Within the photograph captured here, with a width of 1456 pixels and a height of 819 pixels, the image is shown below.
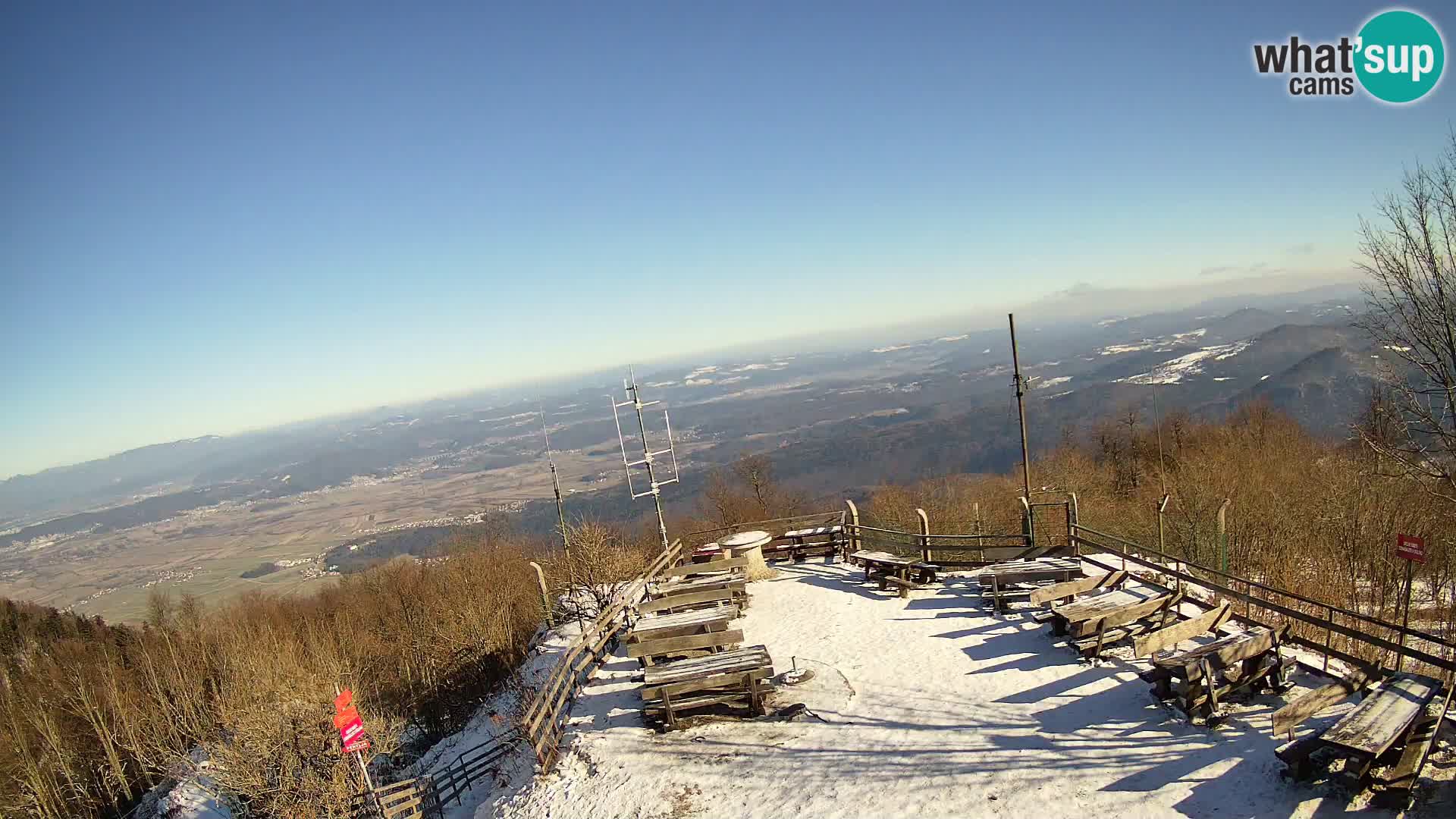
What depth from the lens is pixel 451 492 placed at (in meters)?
173

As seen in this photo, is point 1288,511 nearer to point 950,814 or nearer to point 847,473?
point 950,814

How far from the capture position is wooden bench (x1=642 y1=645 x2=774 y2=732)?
35.2ft

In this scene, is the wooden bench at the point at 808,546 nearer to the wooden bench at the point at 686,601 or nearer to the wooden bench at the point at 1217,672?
the wooden bench at the point at 686,601

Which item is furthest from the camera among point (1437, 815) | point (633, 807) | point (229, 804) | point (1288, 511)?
point (1288, 511)

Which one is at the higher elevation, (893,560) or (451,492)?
(893,560)

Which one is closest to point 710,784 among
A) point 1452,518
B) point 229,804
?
point 229,804

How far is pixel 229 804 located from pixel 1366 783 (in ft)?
71.1

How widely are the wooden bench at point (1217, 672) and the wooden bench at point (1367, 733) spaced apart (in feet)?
4.57

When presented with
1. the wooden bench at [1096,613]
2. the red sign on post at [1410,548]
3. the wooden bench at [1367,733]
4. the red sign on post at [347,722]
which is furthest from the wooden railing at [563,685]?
the red sign on post at [1410,548]

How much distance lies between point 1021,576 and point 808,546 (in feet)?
26.1

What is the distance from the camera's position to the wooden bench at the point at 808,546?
20844mm

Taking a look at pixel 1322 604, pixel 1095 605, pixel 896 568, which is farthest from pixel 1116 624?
pixel 896 568

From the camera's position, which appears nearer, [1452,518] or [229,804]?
[229,804]

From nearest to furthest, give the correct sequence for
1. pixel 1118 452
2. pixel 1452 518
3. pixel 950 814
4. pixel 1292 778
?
1. pixel 1292 778
2. pixel 950 814
3. pixel 1452 518
4. pixel 1118 452
